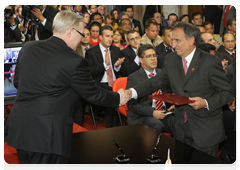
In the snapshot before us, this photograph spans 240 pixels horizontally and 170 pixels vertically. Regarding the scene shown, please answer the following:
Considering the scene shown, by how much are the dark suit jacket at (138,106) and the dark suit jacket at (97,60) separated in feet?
3.91

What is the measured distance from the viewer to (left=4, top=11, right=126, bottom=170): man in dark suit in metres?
1.94

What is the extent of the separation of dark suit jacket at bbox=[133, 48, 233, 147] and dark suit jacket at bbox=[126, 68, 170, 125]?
95 cm

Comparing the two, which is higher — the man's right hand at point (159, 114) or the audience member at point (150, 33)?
the audience member at point (150, 33)

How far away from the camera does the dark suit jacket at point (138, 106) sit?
3.73 metres

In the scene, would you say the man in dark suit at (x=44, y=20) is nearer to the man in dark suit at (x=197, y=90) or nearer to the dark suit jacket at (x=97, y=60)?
the dark suit jacket at (x=97, y=60)


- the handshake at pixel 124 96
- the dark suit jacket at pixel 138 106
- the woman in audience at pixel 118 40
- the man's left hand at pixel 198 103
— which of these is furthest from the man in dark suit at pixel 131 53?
the man's left hand at pixel 198 103

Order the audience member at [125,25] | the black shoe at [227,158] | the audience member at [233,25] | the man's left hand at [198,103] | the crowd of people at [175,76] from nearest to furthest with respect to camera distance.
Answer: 1. the man's left hand at [198,103]
2. the crowd of people at [175,76]
3. the black shoe at [227,158]
4. the audience member at [125,25]
5. the audience member at [233,25]

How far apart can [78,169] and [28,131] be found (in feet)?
1.40

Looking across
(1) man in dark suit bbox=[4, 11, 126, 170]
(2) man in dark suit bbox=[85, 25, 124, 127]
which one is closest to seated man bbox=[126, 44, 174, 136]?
(2) man in dark suit bbox=[85, 25, 124, 127]

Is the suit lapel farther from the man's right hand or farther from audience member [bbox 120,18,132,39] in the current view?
audience member [bbox 120,18,132,39]

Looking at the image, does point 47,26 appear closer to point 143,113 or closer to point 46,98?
point 143,113
